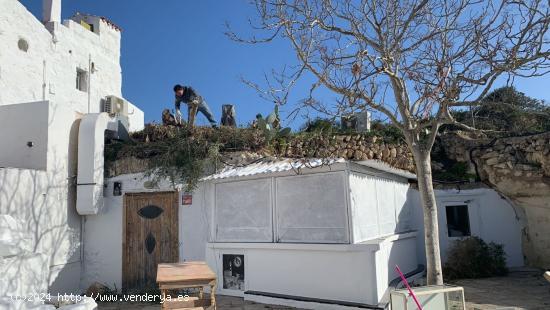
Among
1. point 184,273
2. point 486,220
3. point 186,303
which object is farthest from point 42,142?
point 486,220

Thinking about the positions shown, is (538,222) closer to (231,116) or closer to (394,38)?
(394,38)

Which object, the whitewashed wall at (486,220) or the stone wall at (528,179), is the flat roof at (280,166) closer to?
the whitewashed wall at (486,220)

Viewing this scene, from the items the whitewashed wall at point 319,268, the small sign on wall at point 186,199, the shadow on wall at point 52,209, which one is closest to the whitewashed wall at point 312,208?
the whitewashed wall at point 319,268

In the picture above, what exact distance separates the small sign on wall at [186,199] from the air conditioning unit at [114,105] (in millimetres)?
6369

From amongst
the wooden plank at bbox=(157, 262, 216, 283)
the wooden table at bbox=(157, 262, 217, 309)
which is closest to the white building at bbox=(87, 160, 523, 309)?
the wooden plank at bbox=(157, 262, 216, 283)

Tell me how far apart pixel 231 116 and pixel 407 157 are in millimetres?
5486

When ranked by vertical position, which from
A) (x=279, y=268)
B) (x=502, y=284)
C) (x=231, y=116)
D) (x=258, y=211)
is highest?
(x=231, y=116)

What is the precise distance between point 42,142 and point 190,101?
12.4 feet

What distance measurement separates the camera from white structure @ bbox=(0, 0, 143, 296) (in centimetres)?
863

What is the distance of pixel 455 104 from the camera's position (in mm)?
6676

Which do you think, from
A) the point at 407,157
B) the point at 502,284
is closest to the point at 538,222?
the point at 502,284

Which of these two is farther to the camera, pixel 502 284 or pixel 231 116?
pixel 231 116

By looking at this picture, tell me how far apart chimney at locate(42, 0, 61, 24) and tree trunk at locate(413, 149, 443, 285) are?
13.3 metres

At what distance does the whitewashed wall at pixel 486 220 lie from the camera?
11.3 meters
